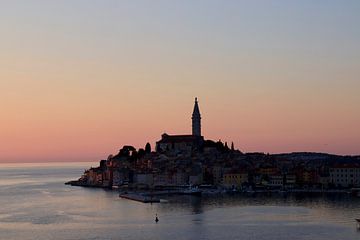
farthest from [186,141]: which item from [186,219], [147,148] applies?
[186,219]

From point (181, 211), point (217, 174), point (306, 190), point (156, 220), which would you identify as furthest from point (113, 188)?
point (156, 220)

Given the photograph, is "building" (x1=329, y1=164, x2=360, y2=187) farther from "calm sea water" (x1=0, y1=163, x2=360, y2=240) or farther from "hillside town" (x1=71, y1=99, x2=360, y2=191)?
"calm sea water" (x1=0, y1=163, x2=360, y2=240)

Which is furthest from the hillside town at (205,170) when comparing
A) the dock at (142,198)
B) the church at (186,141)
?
the dock at (142,198)

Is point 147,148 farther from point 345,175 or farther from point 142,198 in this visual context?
point 142,198

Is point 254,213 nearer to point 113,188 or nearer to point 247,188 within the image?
point 247,188

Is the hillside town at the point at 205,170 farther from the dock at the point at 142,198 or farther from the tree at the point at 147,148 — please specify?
the dock at the point at 142,198
